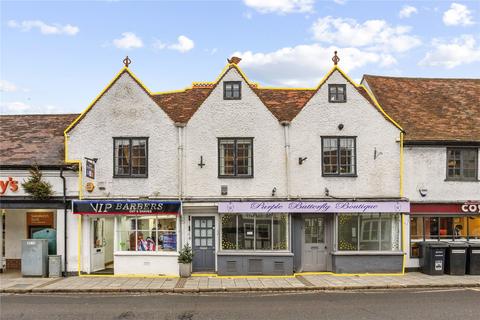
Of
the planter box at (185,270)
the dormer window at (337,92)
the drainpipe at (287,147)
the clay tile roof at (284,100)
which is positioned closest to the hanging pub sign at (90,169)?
the planter box at (185,270)

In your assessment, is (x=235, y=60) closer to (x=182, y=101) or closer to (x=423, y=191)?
(x=182, y=101)

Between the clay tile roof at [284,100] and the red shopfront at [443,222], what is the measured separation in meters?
6.15

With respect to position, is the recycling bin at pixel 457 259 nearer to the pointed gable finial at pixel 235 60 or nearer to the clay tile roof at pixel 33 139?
the pointed gable finial at pixel 235 60

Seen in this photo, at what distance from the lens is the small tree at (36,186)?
18.3m

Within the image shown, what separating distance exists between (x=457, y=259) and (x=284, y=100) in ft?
30.9

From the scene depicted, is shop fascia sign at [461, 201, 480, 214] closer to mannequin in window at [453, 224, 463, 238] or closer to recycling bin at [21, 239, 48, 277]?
mannequin in window at [453, 224, 463, 238]

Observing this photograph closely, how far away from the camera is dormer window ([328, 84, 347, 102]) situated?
19500mm

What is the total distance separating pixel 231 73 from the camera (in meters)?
19.2

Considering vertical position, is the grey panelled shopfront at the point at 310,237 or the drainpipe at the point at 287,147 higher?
the drainpipe at the point at 287,147

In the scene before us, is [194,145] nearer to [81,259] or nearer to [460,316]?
[81,259]

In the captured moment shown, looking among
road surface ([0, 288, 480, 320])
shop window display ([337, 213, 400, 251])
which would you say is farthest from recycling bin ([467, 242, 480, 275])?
road surface ([0, 288, 480, 320])

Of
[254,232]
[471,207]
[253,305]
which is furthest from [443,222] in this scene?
[253,305]

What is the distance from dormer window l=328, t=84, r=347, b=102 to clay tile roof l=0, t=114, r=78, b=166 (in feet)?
36.4

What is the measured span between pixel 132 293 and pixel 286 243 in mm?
6348
